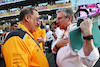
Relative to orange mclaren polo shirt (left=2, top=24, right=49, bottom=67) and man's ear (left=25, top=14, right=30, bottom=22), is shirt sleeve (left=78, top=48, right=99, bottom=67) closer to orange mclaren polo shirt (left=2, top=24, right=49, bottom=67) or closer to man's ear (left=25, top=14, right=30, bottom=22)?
orange mclaren polo shirt (left=2, top=24, right=49, bottom=67)

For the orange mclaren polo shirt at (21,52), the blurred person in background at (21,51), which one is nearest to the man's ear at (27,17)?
the blurred person in background at (21,51)

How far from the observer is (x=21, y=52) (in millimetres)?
982

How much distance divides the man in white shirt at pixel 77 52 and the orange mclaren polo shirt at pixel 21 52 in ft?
0.91

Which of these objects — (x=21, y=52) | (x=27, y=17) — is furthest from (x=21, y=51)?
(x=27, y=17)

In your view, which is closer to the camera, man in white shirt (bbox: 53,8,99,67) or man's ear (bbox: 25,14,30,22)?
man in white shirt (bbox: 53,8,99,67)

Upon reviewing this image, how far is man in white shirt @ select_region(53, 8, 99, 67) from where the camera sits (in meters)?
0.90

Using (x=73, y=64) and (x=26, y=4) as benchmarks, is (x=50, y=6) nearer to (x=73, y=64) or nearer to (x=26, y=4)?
(x=26, y=4)

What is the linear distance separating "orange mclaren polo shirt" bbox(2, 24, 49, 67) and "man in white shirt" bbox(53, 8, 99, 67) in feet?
0.91

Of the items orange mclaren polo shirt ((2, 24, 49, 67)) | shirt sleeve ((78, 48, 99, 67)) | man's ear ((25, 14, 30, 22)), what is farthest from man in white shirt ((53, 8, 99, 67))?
man's ear ((25, 14, 30, 22))

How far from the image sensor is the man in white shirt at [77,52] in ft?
2.96

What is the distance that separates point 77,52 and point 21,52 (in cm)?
50

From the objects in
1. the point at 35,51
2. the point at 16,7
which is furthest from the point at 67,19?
the point at 16,7

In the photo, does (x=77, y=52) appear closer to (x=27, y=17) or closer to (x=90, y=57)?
(x=90, y=57)

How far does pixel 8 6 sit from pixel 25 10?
29.0 metres
